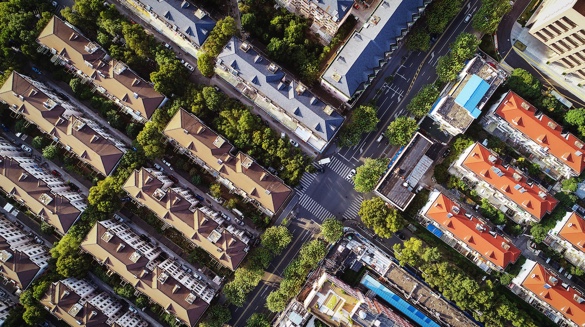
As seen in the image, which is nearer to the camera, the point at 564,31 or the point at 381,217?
the point at 564,31

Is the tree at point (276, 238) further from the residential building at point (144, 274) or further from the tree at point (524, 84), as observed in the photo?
the tree at point (524, 84)

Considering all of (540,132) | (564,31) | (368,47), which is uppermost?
(564,31)

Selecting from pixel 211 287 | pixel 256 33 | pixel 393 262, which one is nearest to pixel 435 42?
pixel 256 33

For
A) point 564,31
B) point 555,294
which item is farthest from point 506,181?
point 564,31

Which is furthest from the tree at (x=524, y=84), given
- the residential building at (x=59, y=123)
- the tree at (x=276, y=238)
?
the residential building at (x=59, y=123)

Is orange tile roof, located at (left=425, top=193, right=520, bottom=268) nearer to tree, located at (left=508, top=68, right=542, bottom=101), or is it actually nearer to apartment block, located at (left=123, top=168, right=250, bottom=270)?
tree, located at (left=508, top=68, right=542, bottom=101)

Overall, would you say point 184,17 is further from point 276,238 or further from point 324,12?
point 276,238
